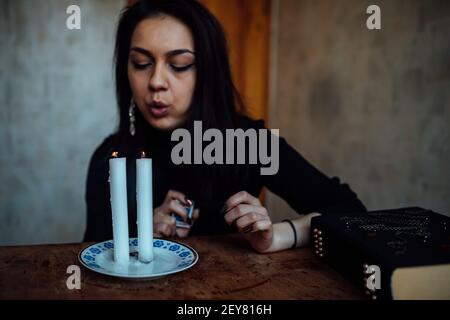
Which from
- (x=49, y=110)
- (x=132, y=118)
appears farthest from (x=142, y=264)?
(x=49, y=110)

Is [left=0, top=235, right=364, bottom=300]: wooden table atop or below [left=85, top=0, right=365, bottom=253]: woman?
below

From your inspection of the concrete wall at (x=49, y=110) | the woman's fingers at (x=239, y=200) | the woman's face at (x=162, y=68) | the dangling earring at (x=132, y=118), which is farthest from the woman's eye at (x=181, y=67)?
the concrete wall at (x=49, y=110)

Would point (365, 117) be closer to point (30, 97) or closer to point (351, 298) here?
point (351, 298)

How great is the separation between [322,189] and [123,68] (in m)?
0.70

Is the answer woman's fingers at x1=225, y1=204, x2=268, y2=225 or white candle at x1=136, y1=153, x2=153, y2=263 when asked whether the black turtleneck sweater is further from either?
white candle at x1=136, y1=153, x2=153, y2=263

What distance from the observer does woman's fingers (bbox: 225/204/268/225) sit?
0.80 meters

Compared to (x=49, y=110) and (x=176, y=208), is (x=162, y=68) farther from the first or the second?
(x=49, y=110)

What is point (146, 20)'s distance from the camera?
1.20 m

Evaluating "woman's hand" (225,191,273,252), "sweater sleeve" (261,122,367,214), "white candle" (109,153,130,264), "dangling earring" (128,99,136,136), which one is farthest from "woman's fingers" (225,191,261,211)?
"dangling earring" (128,99,136,136)

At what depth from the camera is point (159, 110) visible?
1.18 m

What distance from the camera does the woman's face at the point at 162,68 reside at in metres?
1.13

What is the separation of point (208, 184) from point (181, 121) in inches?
8.0
